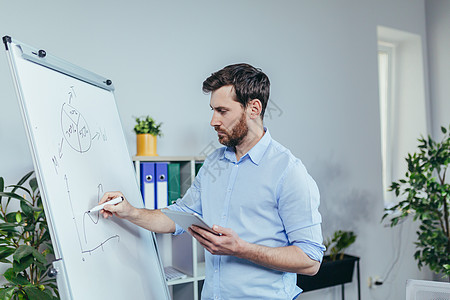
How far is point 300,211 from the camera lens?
128 centimetres

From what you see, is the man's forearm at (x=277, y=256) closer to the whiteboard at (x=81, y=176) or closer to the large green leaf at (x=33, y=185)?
the whiteboard at (x=81, y=176)

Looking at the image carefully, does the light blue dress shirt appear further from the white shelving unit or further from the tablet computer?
the white shelving unit

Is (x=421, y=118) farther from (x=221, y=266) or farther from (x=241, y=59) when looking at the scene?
(x=221, y=266)

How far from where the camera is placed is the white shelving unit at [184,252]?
6.65ft

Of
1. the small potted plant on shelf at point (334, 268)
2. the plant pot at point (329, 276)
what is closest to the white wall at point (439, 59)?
the small potted plant on shelf at point (334, 268)

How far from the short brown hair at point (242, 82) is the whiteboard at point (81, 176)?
45 cm

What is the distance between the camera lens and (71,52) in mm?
2021

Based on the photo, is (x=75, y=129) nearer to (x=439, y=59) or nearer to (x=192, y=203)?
(x=192, y=203)

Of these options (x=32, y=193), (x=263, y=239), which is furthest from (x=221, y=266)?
(x=32, y=193)

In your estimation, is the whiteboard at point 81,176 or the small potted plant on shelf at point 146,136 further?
the small potted plant on shelf at point 146,136

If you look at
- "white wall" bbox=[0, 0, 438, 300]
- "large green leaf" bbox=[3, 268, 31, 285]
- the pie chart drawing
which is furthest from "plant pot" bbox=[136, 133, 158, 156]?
"large green leaf" bbox=[3, 268, 31, 285]

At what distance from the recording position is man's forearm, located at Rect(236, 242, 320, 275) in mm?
1240

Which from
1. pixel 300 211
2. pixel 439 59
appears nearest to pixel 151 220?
pixel 300 211

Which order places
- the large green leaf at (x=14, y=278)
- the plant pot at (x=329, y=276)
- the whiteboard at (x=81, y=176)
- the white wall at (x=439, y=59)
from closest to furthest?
the whiteboard at (x=81, y=176) < the large green leaf at (x=14, y=278) < the plant pot at (x=329, y=276) < the white wall at (x=439, y=59)
